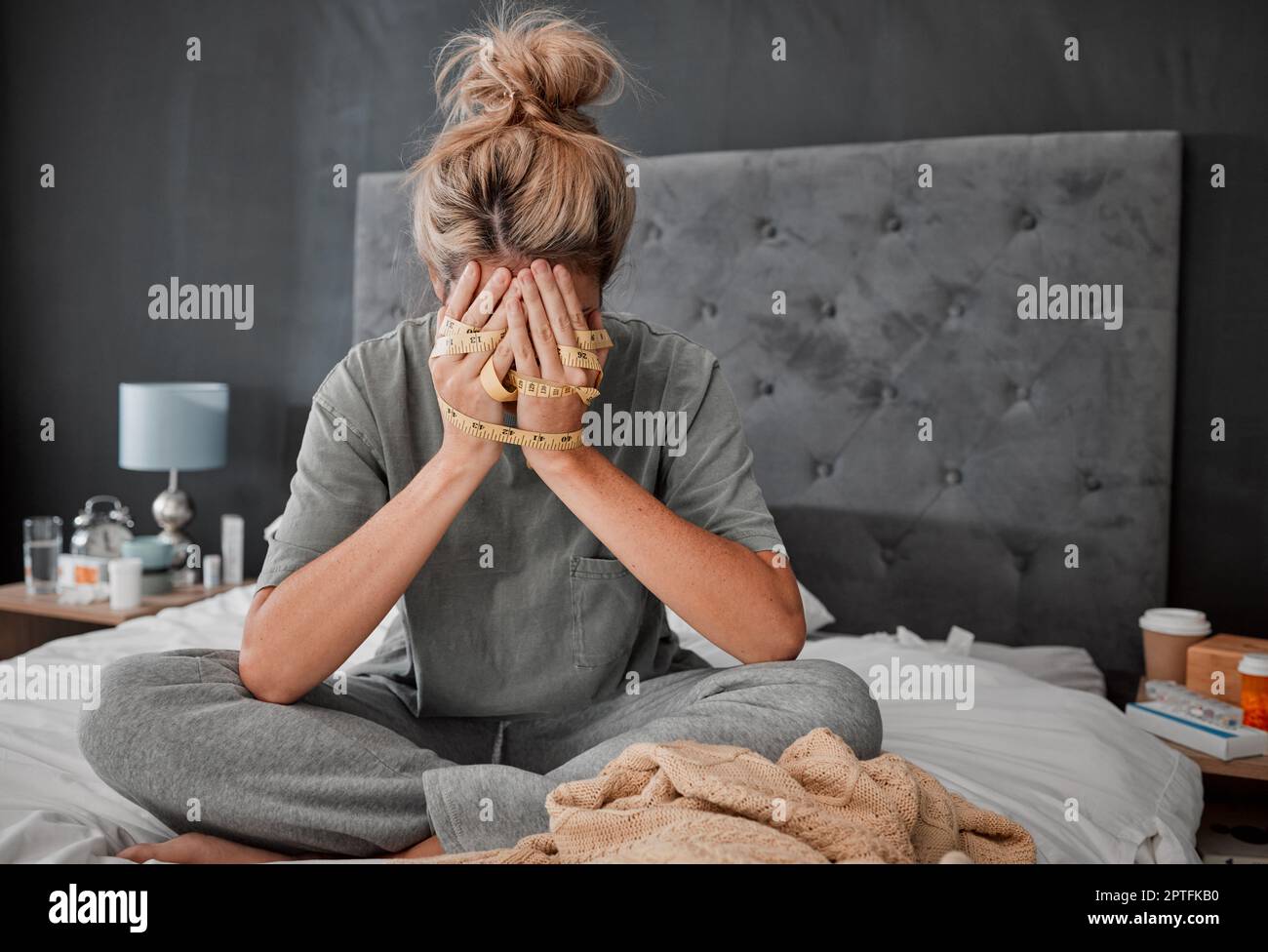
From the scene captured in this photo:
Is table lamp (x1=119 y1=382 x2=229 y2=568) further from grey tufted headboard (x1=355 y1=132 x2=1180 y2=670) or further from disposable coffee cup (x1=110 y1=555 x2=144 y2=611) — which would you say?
grey tufted headboard (x1=355 y1=132 x2=1180 y2=670)

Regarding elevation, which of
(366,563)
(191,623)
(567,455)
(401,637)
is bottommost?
(191,623)

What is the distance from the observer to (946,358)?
215cm

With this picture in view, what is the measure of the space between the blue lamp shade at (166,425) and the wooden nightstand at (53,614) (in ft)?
1.10

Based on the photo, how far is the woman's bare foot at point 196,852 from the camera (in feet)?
3.01

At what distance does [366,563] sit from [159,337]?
236 centimetres

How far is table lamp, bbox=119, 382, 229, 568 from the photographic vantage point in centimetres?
262

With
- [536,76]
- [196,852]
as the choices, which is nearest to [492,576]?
[196,852]

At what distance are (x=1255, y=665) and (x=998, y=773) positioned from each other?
0.71 m

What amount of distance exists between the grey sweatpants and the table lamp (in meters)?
1.75

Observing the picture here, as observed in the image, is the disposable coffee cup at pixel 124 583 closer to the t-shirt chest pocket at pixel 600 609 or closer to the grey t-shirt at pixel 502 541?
A: the grey t-shirt at pixel 502 541

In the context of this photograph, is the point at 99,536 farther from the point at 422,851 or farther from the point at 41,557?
the point at 422,851

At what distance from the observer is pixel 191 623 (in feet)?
6.66
